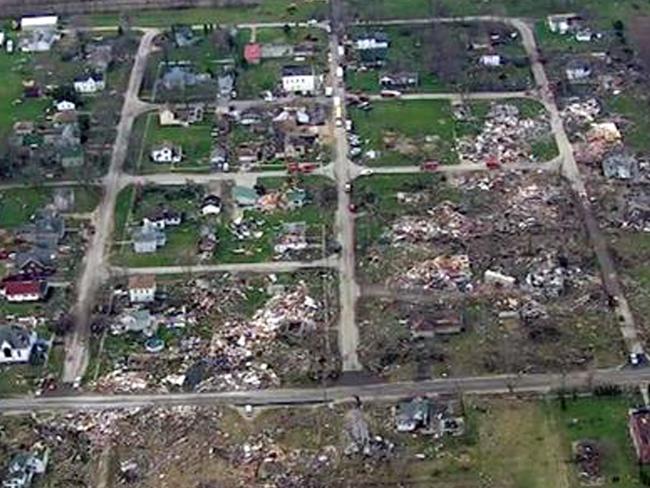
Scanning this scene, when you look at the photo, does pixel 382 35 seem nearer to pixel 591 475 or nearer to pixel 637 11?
pixel 637 11

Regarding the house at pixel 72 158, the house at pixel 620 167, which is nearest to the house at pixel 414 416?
the house at pixel 620 167

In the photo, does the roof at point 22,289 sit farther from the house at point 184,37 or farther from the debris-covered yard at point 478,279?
the house at point 184,37

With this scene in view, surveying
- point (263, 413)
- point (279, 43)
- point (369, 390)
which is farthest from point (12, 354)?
point (279, 43)

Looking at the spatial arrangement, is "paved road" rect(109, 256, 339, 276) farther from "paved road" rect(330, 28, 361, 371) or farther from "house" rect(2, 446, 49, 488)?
"house" rect(2, 446, 49, 488)

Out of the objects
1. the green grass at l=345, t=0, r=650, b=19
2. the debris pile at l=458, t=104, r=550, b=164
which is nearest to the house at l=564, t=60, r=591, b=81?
the debris pile at l=458, t=104, r=550, b=164

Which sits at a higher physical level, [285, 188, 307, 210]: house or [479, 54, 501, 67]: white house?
[285, 188, 307, 210]: house

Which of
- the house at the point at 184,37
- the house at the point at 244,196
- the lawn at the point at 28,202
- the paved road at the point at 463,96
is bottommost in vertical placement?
the house at the point at 184,37
